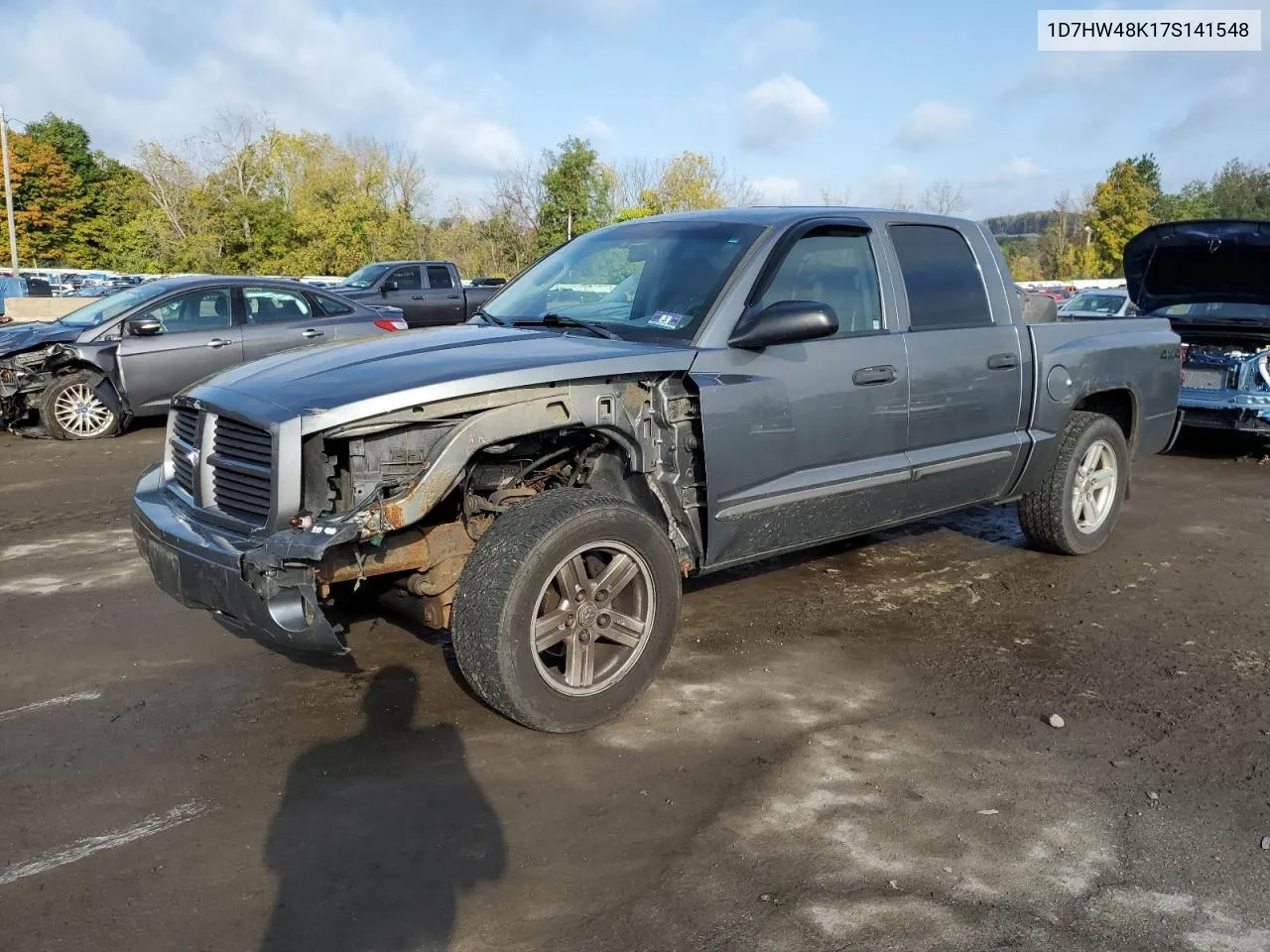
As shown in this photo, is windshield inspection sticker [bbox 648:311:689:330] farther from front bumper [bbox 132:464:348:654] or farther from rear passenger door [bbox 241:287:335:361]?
rear passenger door [bbox 241:287:335:361]

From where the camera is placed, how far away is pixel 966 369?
5070mm

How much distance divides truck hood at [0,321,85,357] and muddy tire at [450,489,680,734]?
8501 mm

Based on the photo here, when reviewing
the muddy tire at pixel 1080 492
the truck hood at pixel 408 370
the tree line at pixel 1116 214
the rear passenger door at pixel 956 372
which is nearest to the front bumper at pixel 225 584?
the truck hood at pixel 408 370

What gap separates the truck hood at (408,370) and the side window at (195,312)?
23.3ft

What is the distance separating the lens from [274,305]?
435 inches

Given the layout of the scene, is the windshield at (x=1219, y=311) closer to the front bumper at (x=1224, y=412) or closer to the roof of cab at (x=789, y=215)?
the front bumper at (x=1224, y=412)

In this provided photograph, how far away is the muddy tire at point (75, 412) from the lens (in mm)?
10273

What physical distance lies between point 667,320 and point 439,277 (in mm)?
15350

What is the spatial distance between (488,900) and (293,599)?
1183 millimetres

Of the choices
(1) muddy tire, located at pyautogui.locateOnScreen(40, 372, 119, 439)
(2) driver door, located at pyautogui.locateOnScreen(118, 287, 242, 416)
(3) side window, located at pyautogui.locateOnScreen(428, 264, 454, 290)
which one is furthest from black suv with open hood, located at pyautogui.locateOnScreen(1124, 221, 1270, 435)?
(3) side window, located at pyautogui.locateOnScreen(428, 264, 454, 290)

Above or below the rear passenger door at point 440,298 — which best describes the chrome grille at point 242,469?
below

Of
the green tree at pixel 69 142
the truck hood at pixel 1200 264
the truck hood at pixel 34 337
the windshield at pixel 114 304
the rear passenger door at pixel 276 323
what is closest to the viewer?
the truck hood at pixel 1200 264

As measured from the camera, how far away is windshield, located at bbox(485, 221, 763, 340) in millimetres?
4340

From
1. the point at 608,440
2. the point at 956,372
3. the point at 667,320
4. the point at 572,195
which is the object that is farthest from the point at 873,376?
the point at 572,195
